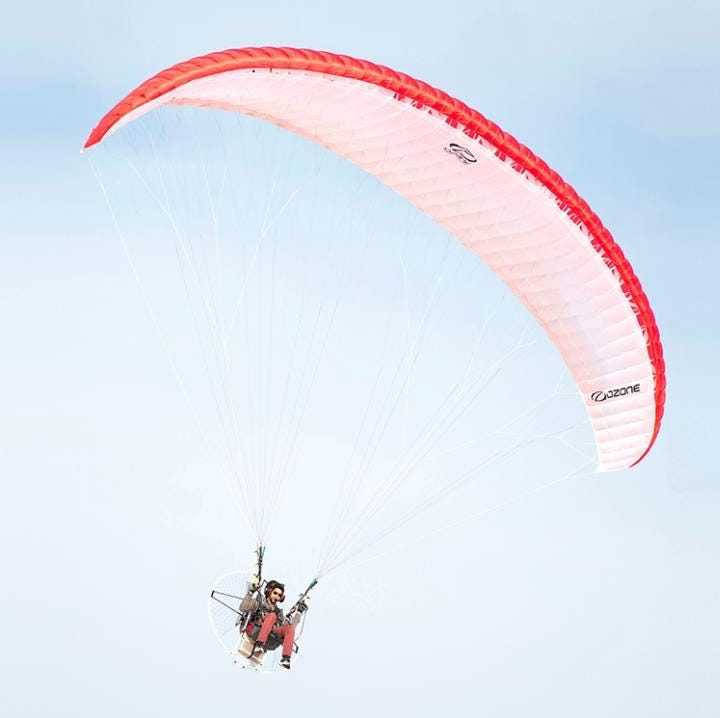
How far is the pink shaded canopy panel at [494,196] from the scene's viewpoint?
22219mm

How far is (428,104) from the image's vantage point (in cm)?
2288

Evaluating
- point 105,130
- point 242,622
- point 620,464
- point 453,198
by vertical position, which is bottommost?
point 242,622

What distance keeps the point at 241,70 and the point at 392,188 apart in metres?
5.10

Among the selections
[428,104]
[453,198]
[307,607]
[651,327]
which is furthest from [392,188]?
[307,607]

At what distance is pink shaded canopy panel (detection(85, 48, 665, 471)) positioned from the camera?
22.2 metres

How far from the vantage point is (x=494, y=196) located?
24219mm

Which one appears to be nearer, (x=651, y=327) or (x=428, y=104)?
(x=428, y=104)

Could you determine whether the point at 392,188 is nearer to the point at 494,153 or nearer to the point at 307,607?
the point at 494,153

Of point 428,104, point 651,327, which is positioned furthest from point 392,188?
point 651,327

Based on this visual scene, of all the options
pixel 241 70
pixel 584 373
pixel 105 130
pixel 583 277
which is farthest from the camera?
pixel 584 373

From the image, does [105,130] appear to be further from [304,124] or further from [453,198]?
[453,198]

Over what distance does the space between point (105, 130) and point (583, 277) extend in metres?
8.60

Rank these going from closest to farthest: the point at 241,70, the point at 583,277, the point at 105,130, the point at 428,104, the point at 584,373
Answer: the point at 105,130 → the point at 241,70 → the point at 428,104 → the point at 583,277 → the point at 584,373

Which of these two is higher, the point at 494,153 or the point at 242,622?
the point at 494,153
